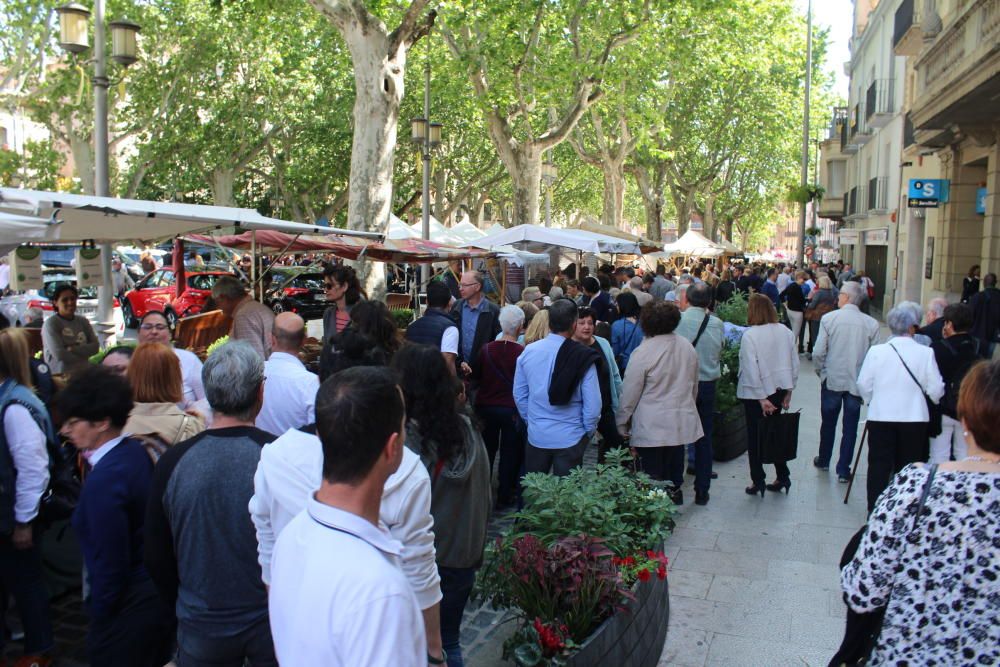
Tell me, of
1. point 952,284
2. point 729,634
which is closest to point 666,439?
point 729,634

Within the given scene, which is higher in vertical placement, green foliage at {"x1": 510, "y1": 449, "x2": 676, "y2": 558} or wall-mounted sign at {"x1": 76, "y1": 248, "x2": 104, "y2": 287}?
wall-mounted sign at {"x1": 76, "y1": 248, "x2": 104, "y2": 287}

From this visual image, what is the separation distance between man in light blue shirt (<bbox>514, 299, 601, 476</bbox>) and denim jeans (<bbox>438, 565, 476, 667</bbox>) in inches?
80.9

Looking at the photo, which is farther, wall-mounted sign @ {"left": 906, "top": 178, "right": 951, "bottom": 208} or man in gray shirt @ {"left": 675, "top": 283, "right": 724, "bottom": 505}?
wall-mounted sign @ {"left": 906, "top": 178, "right": 951, "bottom": 208}

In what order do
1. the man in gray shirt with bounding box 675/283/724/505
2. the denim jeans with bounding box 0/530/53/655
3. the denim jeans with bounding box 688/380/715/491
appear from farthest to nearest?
1. the man in gray shirt with bounding box 675/283/724/505
2. the denim jeans with bounding box 688/380/715/491
3. the denim jeans with bounding box 0/530/53/655

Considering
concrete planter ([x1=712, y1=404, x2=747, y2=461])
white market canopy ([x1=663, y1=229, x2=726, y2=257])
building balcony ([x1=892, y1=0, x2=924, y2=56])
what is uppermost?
building balcony ([x1=892, y1=0, x2=924, y2=56])

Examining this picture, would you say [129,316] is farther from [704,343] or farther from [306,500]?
[306,500]

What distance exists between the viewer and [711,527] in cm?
627

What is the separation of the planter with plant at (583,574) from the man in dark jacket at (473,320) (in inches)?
115

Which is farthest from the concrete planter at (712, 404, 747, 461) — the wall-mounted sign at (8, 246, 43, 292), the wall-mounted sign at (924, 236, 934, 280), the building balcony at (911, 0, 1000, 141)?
the wall-mounted sign at (924, 236, 934, 280)

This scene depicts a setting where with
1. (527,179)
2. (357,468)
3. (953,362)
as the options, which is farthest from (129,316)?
(357,468)

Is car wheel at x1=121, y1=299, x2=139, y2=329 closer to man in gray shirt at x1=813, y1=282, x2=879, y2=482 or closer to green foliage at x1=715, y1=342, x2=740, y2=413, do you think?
green foliage at x1=715, y1=342, x2=740, y2=413

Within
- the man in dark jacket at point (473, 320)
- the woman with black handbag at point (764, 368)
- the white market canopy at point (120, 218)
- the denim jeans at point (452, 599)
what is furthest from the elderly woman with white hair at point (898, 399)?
the white market canopy at point (120, 218)

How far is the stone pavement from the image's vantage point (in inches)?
171

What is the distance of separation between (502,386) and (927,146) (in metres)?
16.6
